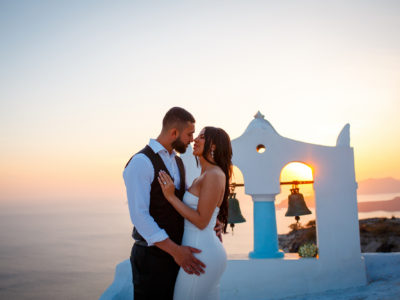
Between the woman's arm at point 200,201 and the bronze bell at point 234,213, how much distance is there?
378cm

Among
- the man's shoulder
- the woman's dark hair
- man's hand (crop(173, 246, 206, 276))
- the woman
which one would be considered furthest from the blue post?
the man's shoulder

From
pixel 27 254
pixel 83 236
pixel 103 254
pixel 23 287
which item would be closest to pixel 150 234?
pixel 23 287

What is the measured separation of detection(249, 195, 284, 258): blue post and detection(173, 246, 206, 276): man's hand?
4.08 meters

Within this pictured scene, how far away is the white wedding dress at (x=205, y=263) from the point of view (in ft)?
7.48

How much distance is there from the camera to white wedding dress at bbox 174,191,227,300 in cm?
228

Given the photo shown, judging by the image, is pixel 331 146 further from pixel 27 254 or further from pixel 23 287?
pixel 27 254

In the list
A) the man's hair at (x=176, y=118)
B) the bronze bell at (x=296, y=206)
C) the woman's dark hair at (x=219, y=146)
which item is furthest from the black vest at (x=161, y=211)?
the bronze bell at (x=296, y=206)

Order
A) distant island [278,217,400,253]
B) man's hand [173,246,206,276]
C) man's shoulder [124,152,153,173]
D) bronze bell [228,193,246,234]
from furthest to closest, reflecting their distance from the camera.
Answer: distant island [278,217,400,253]
bronze bell [228,193,246,234]
man's shoulder [124,152,153,173]
man's hand [173,246,206,276]

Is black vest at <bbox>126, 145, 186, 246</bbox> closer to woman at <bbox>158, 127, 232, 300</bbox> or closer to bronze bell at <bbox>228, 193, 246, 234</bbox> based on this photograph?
woman at <bbox>158, 127, 232, 300</bbox>

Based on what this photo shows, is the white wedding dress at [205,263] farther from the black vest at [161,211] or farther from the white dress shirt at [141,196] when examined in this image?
the white dress shirt at [141,196]

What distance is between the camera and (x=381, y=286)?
5797mm

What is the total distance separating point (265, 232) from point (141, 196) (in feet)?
14.3

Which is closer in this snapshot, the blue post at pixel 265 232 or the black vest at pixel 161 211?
the black vest at pixel 161 211

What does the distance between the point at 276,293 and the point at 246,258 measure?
791 millimetres
